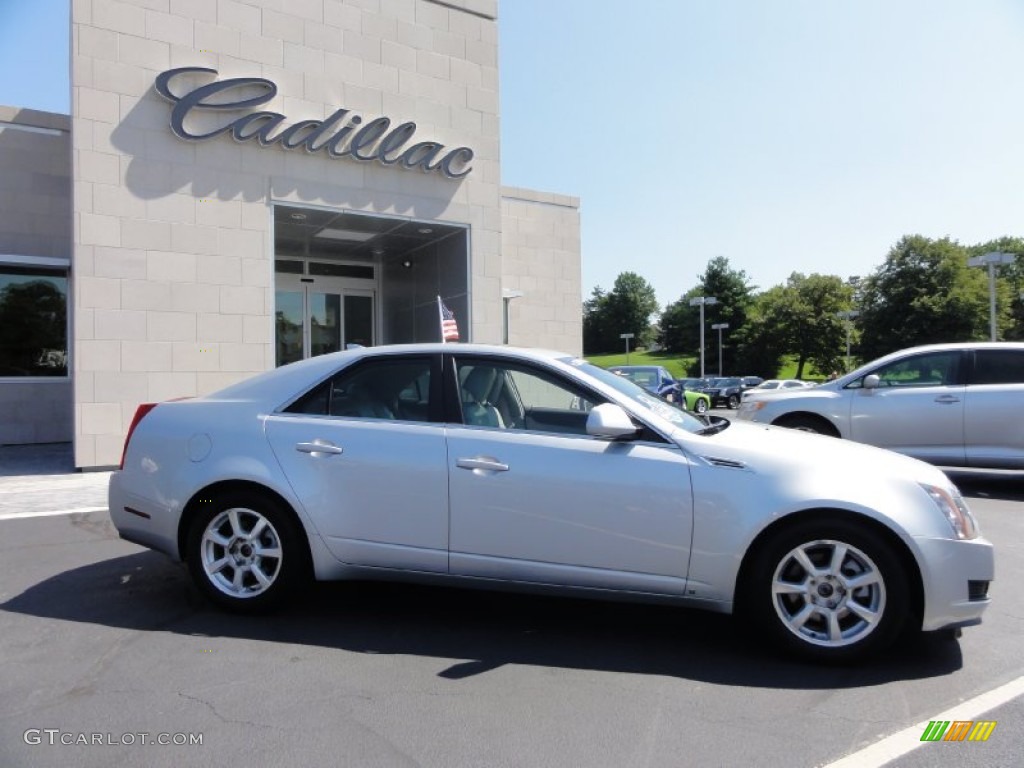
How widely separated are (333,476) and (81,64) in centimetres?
928

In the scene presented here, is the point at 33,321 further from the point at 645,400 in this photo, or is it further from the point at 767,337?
the point at 767,337

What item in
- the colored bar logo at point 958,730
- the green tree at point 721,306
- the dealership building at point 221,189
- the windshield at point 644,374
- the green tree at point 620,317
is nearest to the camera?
the colored bar logo at point 958,730

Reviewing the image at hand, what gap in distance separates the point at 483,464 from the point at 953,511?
230 cm

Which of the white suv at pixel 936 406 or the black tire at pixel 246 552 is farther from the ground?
the white suv at pixel 936 406

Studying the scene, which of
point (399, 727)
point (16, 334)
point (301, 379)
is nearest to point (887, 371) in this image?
point (301, 379)

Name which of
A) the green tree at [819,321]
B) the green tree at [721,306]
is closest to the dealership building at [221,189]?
the green tree at [819,321]

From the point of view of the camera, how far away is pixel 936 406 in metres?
8.24

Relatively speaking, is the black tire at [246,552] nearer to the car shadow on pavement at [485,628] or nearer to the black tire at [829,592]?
the car shadow on pavement at [485,628]

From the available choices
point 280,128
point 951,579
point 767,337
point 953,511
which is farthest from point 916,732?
point 767,337

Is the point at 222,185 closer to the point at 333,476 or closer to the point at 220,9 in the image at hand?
the point at 220,9

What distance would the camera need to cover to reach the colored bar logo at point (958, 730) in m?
2.80

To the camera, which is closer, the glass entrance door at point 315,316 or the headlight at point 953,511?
Result: the headlight at point 953,511

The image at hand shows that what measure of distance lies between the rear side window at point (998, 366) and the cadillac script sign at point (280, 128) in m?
8.68

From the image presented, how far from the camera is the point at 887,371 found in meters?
8.62
